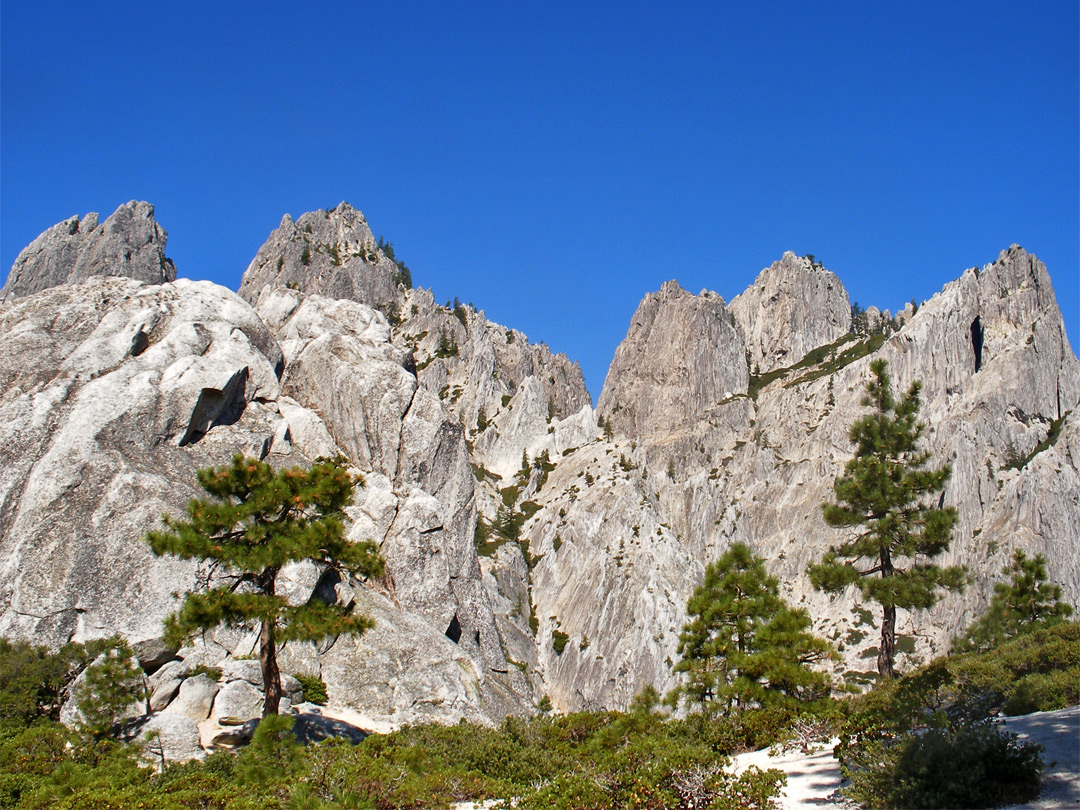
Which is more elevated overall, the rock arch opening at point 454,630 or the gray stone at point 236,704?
the rock arch opening at point 454,630

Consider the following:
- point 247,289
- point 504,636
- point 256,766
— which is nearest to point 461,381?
point 247,289

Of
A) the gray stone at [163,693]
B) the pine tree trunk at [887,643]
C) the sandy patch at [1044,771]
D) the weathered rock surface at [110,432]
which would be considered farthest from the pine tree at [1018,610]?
the weathered rock surface at [110,432]

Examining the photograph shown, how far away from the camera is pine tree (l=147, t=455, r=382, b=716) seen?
2206 cm

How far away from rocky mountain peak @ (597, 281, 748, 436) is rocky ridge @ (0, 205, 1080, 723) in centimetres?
55

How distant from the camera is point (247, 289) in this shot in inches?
5965

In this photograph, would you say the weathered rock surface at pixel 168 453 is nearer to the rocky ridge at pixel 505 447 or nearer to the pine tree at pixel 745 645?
the rocky ridge at pixel 505 447

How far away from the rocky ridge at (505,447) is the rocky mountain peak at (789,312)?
55 centimetres

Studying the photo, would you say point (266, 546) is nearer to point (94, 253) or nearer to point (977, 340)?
point (94, 253)

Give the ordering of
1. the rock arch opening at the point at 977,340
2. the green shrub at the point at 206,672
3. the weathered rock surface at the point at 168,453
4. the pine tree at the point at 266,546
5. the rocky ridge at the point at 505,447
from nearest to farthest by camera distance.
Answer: the pine tree at the point at 266,546
the green shrub at the point at 206,672
the weathered rock surface at the point at 168,453
the rocky ridge at the point at 505,447
the rock arch opening at the point at 977,340

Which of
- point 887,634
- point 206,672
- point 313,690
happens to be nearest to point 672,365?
point 313,690

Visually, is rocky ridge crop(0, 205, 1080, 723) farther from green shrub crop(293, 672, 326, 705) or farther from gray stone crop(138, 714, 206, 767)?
gray stone crop(138, 714, 206, 767)

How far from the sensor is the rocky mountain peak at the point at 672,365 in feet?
489

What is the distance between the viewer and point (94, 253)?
131 m

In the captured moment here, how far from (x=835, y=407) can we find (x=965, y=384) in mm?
19569
